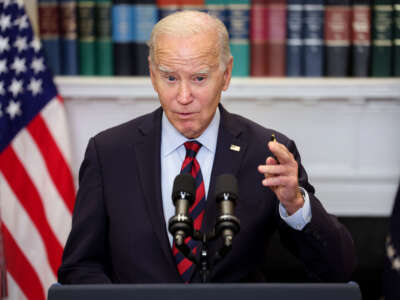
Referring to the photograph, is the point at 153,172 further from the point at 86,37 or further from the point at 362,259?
the point at 362,259

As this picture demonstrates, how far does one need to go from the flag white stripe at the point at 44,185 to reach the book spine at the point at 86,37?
41 cm

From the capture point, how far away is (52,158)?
2.59 meters

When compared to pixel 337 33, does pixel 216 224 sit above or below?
below

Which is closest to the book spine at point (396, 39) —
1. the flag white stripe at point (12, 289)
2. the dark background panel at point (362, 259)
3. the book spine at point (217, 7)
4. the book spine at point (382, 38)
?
the book spine at point (382, 38)

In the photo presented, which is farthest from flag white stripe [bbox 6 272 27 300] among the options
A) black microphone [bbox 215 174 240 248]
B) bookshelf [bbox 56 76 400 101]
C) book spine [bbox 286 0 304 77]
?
black microphone [bbox 215 174 240 248]

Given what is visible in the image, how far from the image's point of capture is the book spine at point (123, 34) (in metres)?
2.56

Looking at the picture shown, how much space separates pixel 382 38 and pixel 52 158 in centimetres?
160

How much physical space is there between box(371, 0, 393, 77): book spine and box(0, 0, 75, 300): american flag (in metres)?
1.48

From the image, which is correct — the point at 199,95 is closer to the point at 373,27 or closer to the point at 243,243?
the point at 243,243

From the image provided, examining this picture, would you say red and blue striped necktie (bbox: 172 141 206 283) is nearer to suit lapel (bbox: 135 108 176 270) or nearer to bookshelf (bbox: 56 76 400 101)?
suit lapel (bbox: 135 108 176 270)

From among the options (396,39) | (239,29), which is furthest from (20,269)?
(396,39)

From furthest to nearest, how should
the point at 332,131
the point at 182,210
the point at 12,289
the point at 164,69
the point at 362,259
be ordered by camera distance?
the point at 362,259 < the point at 332,131 < the point at 12,289 < the point at 164,69 < the point at 182,210

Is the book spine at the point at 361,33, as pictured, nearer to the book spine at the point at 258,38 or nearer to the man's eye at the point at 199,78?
the book spine at the point at 258,38

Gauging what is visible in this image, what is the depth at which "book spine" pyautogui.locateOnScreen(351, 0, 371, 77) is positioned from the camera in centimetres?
250
